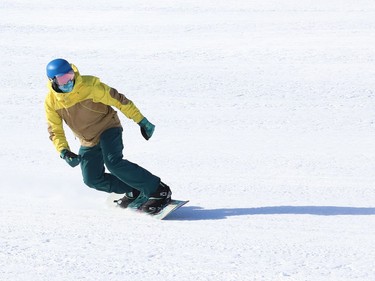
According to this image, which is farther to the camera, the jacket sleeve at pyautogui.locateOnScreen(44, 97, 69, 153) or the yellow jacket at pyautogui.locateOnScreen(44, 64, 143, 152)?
the jacket sleeve at pyautogui.locateOnScreen(44, 97, 69, 153)

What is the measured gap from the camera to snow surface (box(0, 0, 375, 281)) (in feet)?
19.6

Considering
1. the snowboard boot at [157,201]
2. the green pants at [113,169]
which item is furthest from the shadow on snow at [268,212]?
the green pants at [113,169]

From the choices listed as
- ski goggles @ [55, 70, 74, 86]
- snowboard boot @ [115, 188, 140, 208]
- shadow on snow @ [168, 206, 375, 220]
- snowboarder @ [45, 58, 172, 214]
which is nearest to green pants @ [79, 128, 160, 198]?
snowboarder @ [45, 58, 172, 214]

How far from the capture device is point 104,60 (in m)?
12.4

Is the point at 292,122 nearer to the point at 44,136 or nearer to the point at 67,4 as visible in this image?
the point at 44,136

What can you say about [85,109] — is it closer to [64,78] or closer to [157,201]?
[64,78]

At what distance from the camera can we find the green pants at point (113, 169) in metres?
6.85

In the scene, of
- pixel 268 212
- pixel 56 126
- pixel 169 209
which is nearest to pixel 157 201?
pixel 169 209

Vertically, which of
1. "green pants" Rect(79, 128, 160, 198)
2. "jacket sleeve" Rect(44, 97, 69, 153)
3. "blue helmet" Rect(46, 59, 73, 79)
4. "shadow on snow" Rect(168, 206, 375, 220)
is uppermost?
"blue helmet" Rect(46, 59, 73, 79)

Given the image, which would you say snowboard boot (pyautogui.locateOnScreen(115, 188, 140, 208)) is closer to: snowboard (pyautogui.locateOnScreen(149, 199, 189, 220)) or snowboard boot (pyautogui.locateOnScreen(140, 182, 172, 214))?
snowboard boot (pyautogui.locateOnScreen(140, 182, 172, 214))

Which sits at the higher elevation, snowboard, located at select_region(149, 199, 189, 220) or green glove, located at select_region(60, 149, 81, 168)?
green glove, located at select_region(60, 149, 81, 168)

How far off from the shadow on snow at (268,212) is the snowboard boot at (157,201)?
13cm

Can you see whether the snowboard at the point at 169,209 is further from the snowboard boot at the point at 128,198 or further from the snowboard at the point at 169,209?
the snowboard boot at the point at 128,198

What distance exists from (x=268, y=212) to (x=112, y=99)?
5.27 feet
